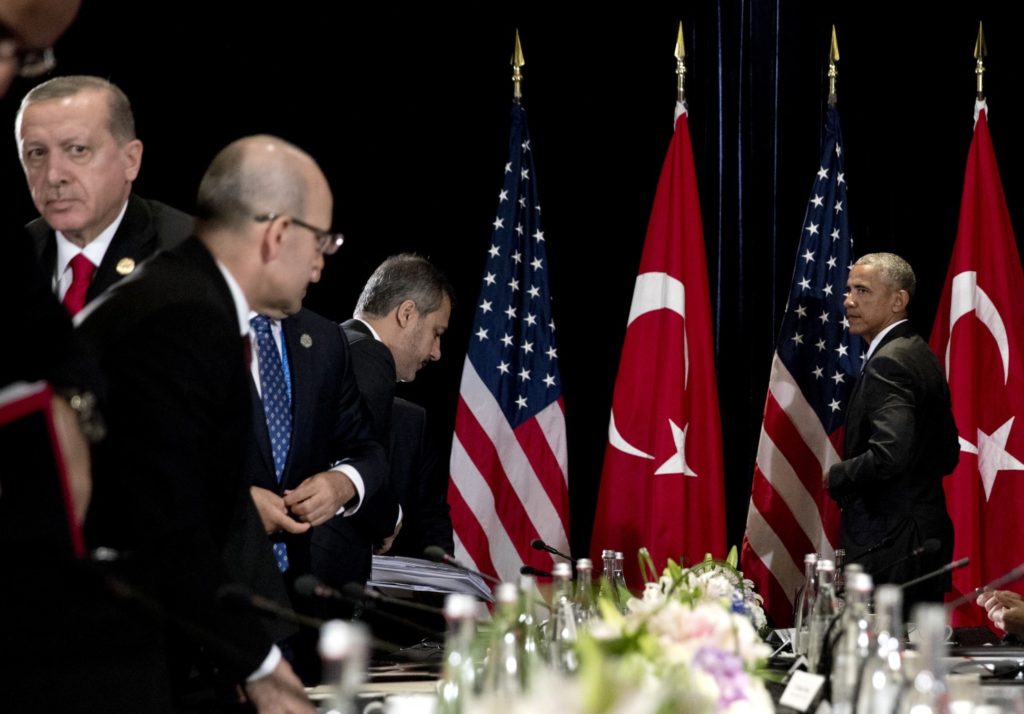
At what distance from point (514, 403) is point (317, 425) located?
8.56ft

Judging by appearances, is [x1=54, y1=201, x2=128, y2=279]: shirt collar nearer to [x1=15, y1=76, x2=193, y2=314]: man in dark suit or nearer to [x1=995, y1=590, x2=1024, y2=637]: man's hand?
[x1=15, y1=76, x2=193, y2=314]: man in dark suit

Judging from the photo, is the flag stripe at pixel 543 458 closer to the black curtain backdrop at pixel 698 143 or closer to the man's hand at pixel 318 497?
the black curtain backdrop at pixel 698 143

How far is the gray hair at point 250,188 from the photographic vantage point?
6.63 ft

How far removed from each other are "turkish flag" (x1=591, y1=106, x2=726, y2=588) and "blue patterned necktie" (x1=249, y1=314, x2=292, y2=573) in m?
2.58

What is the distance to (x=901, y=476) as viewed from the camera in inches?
196

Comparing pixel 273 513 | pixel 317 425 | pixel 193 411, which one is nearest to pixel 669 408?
pixel 317 425

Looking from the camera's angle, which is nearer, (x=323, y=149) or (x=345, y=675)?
(x=345, y=675)

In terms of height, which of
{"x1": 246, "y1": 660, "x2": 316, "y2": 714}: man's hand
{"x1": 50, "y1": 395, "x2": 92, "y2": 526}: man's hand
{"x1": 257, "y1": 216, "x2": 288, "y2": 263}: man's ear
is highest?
{"x1": 257, "y1": 216, "x2": 288, "y2": 263}: man's ear

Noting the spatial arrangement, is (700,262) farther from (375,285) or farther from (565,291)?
(375,285)

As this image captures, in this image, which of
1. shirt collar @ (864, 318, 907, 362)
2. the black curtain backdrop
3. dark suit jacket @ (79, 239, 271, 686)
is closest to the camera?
dark suit jacket @ (79, 239, 271, 686)

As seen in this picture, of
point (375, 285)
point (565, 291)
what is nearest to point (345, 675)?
point (375, 285)

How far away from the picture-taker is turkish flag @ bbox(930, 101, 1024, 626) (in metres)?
5.43

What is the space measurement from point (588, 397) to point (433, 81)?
1556 millimetres

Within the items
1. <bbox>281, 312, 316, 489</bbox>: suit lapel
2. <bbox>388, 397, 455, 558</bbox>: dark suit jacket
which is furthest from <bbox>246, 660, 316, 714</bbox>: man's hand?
<bbox>388, 397, 455, 558</bbox>: dark suit jacket
